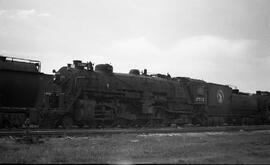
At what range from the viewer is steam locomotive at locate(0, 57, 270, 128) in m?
19.6

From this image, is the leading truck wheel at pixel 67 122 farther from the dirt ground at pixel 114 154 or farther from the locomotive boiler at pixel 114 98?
the dirt ground at pixel 114 154

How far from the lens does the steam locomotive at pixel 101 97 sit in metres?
19.6

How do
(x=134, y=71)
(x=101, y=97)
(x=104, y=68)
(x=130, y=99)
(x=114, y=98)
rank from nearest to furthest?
(x=101, y=97) → (x=114, y=98) → (x=104, y=68) → (x=130, y=99) → (x=134, y=71)

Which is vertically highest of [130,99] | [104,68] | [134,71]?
[134,71]

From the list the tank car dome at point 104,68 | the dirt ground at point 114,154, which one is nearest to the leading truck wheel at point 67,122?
the tank car dome at point 104,68

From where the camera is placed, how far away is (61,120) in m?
20.5

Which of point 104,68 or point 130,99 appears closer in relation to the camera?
point 104,68

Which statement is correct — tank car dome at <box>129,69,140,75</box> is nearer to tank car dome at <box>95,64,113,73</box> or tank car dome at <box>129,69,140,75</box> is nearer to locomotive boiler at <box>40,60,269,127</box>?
locomotive boiler at <box>40,60,269,127</box>

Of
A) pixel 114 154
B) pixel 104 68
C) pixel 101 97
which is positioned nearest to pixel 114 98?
pixel 101 97

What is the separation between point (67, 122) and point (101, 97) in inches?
133

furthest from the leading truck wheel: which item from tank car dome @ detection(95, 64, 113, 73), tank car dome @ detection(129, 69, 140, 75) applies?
tank car dome @ detection(129, 69, 140, 75)

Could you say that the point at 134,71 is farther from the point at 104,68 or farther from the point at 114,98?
the point at 114,98

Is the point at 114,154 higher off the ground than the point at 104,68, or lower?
lower

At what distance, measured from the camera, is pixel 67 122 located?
20.6 meters
